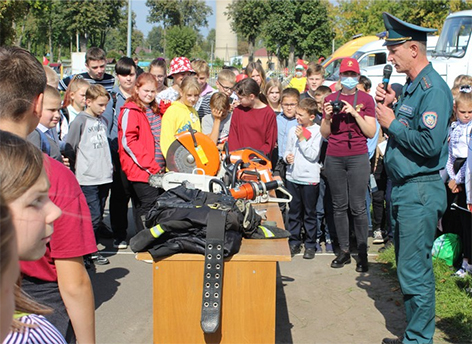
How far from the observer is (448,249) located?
5.87 meters

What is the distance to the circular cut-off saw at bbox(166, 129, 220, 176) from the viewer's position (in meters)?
5.18

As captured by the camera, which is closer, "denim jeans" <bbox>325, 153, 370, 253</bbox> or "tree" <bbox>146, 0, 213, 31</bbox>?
"denim jeans" <bbox>325, 153, 370, 253</bbox>

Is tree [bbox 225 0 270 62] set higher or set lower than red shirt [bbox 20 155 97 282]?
higher

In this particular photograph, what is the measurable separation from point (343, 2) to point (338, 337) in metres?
39.0

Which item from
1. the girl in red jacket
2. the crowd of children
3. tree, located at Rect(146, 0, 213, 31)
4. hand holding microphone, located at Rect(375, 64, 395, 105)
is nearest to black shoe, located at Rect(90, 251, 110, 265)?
the crowd of children

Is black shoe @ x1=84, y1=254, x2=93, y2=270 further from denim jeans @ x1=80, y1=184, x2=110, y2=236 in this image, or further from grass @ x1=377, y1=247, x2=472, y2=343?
grass @ x1=377, y1=247, x2=472, y2=343

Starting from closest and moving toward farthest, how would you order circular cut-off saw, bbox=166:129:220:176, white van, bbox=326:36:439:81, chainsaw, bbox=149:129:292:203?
chainsaw, bbox=149:129:292:203
circular cut-off saw, bbox=166:129:220:176
white van, bbox=326:36:439:81

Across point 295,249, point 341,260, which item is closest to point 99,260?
point 295,249

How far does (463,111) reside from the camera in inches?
223

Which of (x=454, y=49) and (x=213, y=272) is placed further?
(x=454, y=49)

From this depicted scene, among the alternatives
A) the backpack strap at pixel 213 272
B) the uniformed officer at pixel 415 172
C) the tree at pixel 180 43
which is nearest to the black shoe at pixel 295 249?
the uniformed officer at pixel 415 172

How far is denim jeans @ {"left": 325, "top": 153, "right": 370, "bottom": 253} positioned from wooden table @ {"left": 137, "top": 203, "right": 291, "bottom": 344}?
7.90ft

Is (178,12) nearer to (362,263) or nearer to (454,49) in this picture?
(454,49)

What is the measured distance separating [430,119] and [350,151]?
6.49ft
